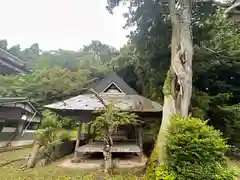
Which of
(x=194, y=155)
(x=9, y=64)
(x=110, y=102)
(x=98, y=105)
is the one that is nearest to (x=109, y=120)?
(x=110, y=102)

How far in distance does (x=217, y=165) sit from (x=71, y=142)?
8578 mm

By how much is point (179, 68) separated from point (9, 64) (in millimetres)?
12771

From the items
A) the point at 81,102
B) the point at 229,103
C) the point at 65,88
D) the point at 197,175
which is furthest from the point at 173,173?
the point at 65,88

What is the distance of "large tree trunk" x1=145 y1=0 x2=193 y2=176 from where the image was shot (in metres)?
8.24

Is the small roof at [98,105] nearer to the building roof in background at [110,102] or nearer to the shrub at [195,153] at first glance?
the building roof in background at [110,102]

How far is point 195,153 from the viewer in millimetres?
5164

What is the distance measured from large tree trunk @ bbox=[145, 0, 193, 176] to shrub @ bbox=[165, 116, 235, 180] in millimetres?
2046

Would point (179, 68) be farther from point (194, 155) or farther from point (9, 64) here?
point (9, 64)

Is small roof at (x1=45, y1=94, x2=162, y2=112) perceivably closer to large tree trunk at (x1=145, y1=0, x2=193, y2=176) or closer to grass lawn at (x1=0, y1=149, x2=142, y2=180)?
large tree trunk at (x1=145, y1=0, x2=193, y2=176)

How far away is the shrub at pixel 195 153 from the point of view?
5148 mm

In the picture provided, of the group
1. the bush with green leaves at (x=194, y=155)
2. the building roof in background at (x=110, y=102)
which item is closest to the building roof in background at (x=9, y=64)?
the building roof in background at (x=110, y=102)

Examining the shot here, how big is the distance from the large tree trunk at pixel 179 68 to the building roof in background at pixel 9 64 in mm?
11741

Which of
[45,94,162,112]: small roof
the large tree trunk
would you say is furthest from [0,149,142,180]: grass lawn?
[45,94,162,112]: small roof

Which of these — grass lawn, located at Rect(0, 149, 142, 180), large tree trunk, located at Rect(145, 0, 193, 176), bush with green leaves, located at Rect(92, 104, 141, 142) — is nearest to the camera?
grass lawn, located at Rect(0, 149, 142, 180)
